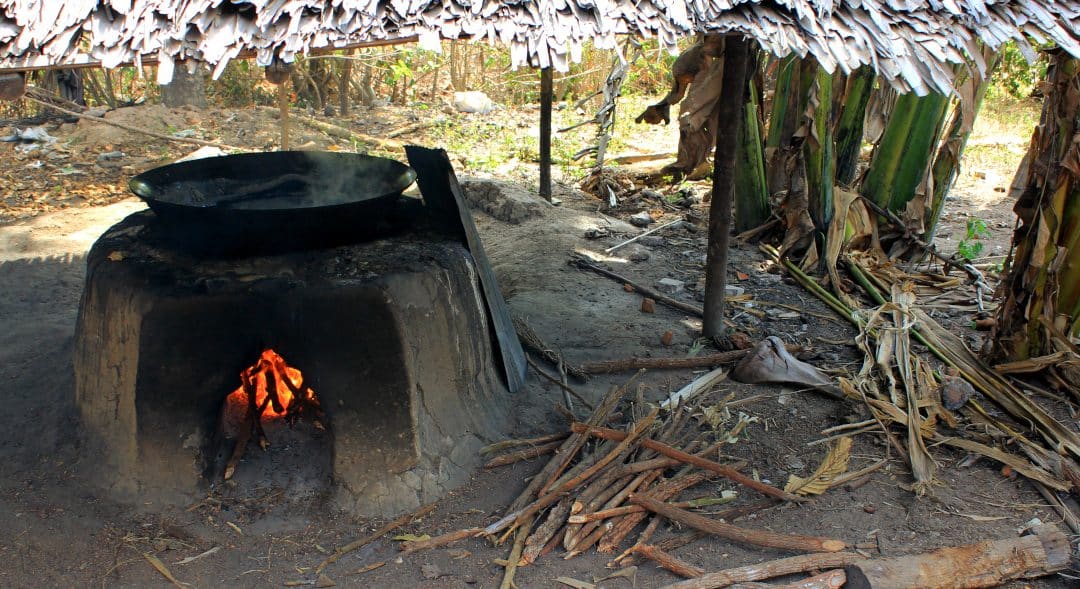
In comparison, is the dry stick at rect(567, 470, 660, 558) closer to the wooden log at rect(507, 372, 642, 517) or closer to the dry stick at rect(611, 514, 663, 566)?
the dry stick at rect(611, 514, 663, 566)

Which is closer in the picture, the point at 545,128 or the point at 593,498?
the point at 593,498

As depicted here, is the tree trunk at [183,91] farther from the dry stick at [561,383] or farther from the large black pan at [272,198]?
the dry stick at [561,383]

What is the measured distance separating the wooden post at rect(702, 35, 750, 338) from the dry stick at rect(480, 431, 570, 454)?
1.42 metres

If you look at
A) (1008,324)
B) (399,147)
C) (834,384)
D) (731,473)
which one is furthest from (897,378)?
(399,147)

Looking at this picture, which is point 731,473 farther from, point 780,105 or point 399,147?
point 399,147

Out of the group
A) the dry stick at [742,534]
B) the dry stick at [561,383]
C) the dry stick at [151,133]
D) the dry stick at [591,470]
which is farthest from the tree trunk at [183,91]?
the dry stick at [742,534]

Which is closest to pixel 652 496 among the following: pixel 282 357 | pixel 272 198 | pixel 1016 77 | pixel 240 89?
pixel 282 357

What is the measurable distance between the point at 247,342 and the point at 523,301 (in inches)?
87.7

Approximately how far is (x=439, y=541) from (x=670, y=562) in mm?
869

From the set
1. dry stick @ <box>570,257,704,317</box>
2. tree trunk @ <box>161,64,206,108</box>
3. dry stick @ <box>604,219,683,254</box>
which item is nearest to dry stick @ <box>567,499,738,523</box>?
dry stick @ <box>570,257,704,317</box>

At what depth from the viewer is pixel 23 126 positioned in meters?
8.69

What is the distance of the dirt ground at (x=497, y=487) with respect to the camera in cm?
288

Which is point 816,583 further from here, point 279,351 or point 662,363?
point 279,351

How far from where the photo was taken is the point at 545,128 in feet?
21.8
